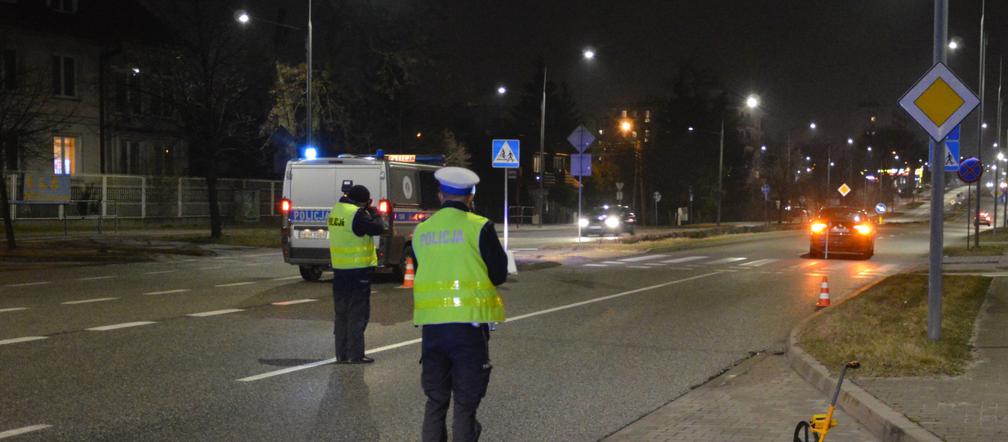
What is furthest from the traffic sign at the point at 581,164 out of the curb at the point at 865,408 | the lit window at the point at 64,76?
the lit window at the point at 64,76

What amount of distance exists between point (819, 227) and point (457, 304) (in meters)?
24.4

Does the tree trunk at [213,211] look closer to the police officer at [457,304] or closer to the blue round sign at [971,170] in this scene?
the blue round sign at [971,170]

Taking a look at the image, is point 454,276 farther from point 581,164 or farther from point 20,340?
point 581,164

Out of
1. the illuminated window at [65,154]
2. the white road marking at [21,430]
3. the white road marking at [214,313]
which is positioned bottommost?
the white road marking at [21,430]

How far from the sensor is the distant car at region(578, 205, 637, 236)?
142 feet

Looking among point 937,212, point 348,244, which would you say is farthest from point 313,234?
point 937,212

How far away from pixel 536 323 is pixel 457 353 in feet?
25.4

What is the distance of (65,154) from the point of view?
3981 cm

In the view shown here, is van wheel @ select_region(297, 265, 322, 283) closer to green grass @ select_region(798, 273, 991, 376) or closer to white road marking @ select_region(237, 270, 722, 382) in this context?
white road marking @ select_region(237, 270, 722, 382)

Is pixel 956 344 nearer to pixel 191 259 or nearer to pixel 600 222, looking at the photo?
pixel 191 259

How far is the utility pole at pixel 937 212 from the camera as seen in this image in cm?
975

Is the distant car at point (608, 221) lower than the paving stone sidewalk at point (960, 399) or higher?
higher

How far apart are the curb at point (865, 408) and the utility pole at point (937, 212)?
1.55 m

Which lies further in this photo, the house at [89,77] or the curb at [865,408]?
the house at [89,77]
